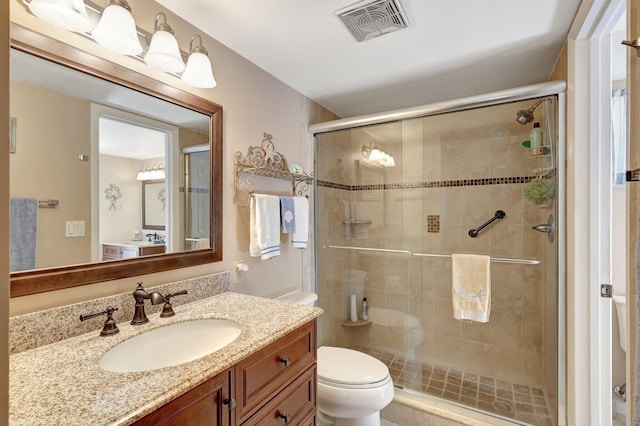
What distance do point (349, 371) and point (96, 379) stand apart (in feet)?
4.24

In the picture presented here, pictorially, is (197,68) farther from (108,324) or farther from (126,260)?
(108,324)

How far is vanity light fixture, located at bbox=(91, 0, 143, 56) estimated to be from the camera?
1021mm

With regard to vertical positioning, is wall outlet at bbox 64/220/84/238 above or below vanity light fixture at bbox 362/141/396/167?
below

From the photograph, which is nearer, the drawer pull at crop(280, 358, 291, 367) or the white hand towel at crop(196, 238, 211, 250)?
the drawer pull at crop(280, 358, 291, 367)

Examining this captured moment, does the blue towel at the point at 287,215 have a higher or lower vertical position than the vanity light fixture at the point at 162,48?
lower

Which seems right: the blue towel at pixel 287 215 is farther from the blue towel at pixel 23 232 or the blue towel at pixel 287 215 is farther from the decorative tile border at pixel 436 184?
the blue towel at pixel 23 232

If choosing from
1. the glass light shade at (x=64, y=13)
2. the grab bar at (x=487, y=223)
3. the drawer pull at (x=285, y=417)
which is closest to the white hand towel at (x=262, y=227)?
the drawer pull at (x=285, y=417)

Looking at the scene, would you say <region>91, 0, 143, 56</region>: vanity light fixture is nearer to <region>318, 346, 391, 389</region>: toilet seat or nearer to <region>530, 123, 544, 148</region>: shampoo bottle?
<region>318, 346, 391, 389</region>: toilet seat

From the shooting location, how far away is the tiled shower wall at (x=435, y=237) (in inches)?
86.5

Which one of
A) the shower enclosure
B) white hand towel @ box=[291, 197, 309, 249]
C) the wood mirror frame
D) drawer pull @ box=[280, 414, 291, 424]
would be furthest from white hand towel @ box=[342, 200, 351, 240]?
drawer pull @ box=[280, 414, 291, 424]

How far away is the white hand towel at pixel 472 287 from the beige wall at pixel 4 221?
2.19 metres

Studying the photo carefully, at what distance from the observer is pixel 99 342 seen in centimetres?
95

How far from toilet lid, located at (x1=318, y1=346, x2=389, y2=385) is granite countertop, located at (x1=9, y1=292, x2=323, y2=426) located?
0.72 metres

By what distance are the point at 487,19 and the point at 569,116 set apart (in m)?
0.66
